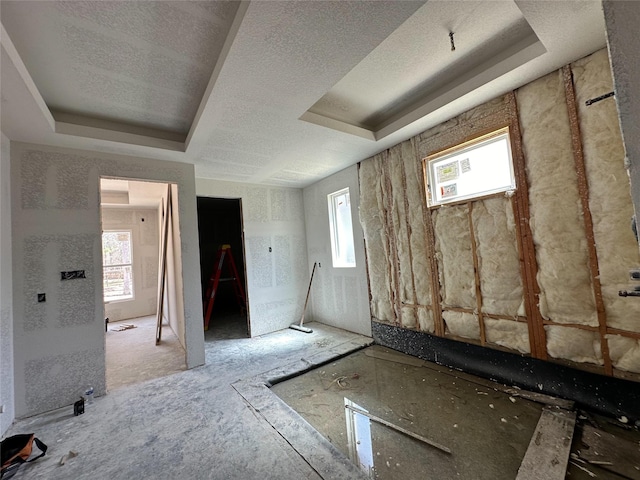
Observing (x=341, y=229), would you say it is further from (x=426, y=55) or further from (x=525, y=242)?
(x=426, y=55)

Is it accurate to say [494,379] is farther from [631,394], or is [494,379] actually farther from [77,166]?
[77,166]

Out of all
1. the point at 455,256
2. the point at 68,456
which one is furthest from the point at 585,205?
the point at 68,456

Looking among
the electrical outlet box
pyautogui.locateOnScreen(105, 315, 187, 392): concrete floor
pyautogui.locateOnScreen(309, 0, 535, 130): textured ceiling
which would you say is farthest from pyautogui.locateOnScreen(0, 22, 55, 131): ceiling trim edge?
pyautogui.locateOnScreen(105, 315, 187, 392): concrete floor

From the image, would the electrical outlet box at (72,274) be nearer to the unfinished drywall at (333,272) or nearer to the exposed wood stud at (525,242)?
the unfinished drywall at (333,272)

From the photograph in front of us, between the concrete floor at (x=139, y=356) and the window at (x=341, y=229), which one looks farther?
the window at (x=341, y=229)

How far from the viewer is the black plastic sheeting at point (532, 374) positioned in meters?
1.90

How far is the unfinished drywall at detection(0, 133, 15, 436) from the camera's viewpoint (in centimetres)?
218

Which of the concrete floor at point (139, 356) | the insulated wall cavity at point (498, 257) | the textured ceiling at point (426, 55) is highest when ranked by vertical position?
the textured ceiling at point (426, 55)

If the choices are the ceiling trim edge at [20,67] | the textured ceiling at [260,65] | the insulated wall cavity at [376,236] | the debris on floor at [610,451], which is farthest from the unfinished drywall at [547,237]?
the ceiling trim edge at [20,67]

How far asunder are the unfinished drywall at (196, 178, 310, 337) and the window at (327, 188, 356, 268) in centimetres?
81

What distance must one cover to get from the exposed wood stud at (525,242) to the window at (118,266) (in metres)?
7.87

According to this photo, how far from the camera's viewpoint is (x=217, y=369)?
3158 millimetres

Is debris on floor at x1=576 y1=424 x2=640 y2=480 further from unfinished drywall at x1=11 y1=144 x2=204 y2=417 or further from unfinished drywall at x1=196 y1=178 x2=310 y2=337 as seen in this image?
unfinished drywall at x1=11 y1=144 x2=204 y2=417

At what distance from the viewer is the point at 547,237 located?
2.22m
